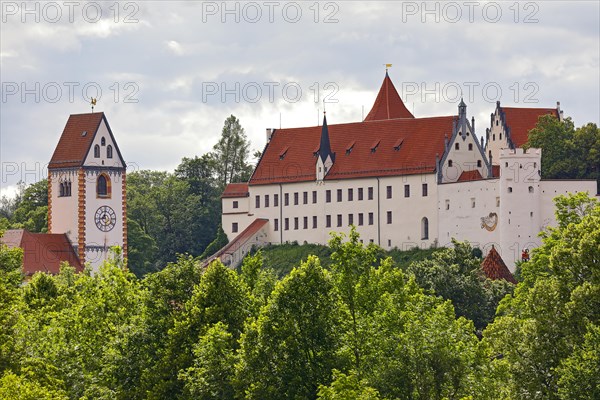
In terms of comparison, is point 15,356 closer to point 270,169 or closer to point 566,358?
point 566,358

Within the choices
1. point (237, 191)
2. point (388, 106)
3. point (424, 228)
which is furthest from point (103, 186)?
point (388, 106)

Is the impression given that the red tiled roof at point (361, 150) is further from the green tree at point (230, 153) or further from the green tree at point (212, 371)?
the green tree at point (212, 371)

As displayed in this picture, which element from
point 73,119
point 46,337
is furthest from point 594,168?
point 46,337

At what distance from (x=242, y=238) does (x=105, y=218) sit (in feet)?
37.0

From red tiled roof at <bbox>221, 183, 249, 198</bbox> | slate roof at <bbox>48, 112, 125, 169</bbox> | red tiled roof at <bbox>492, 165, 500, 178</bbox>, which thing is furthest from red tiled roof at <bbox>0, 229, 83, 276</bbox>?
red tiled roof at <bbox>492, 165, 500, 178</bbox>

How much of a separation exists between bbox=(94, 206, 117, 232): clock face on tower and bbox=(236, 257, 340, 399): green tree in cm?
6901

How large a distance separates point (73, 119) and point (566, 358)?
7922 cm

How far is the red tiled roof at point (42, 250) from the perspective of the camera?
12625 centimetres

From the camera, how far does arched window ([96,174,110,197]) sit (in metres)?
135

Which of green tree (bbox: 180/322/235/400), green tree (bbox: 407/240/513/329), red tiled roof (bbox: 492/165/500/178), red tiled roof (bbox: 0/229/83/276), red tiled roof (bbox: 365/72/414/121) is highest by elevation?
red tiled roof (bbox: 365/72/414/121)

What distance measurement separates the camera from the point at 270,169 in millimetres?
145000

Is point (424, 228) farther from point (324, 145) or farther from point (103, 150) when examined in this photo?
point (103, 150)

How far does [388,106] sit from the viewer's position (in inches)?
5768

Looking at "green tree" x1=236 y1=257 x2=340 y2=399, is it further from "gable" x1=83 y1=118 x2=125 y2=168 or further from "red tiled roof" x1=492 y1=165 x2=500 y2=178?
"gable" x1=83 y1=118 x2=125 y2=168
